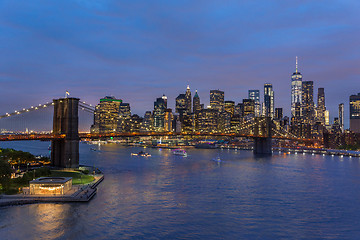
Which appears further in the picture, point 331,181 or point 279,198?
point 331,181

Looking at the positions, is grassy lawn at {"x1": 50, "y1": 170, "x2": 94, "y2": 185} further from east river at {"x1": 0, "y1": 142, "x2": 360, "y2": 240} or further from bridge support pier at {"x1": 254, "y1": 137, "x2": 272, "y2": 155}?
bridge support pier at {"x1": 254, "y1": 137, "x2": 272, "y2": 155}

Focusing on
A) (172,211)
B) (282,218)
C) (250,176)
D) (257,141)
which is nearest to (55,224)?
(172,211)

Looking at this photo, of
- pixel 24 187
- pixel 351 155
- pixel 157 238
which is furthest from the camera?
pixel 351 155

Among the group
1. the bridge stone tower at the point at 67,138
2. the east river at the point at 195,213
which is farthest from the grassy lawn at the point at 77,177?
the bridge stone tower at the point at 67,138

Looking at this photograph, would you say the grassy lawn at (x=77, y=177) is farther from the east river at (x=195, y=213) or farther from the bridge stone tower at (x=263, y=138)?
the bridge stone tower at (x=263, y=138)

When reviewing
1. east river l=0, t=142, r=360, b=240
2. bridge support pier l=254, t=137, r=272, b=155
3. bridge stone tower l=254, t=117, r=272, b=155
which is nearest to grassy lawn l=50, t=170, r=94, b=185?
east river l=0, t=142, r=360, b=240

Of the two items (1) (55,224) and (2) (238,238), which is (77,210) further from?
(2) (238,238)
